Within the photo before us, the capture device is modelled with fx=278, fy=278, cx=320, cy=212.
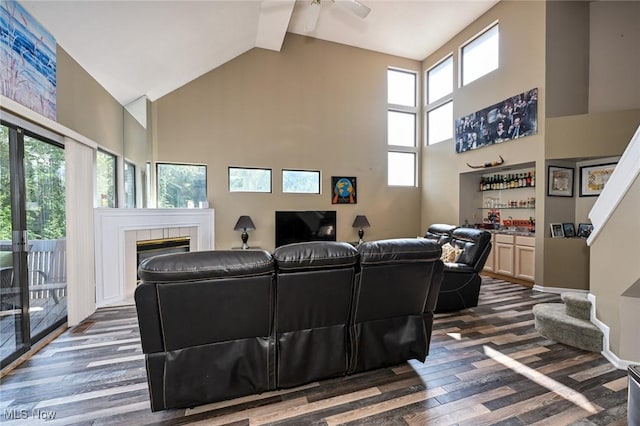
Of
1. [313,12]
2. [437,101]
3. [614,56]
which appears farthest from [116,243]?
[614,56]

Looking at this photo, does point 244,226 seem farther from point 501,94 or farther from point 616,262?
point 501,94

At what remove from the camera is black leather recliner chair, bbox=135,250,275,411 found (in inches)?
61.1

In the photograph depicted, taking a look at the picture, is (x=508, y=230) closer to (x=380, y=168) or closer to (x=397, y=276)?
(x=380, y=168)

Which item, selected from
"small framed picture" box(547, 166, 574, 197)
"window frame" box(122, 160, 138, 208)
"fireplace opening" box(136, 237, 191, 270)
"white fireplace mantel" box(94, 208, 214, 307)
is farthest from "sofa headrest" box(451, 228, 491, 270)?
"window frame" box(122, 160, 138, 208)

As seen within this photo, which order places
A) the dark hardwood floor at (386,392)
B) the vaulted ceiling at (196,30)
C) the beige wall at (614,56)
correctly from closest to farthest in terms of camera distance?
1. the dark hardwood floor at (386,392)
2. the vaulted ceiling at (196,30)
3. the beige wall at (614,56)

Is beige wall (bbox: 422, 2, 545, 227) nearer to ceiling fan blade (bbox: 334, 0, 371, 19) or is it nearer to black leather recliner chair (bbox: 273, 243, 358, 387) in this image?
ceiling fan blade (bbox: 334, 0, 371, 19)

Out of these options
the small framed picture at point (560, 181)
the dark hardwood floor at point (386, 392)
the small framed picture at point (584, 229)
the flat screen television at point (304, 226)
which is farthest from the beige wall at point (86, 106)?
the small framed picture at point (584, 229)

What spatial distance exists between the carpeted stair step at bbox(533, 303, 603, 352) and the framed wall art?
425 centimetres

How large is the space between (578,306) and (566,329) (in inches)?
11.7

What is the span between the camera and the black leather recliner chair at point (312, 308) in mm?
1777

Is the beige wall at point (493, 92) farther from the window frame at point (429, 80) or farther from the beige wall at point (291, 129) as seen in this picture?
the beige wall at point (291, 129)

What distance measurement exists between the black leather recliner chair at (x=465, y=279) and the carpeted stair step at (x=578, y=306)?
923 mm

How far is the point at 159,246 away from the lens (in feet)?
15.2

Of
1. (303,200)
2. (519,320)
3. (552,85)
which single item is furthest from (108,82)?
(552,85)
